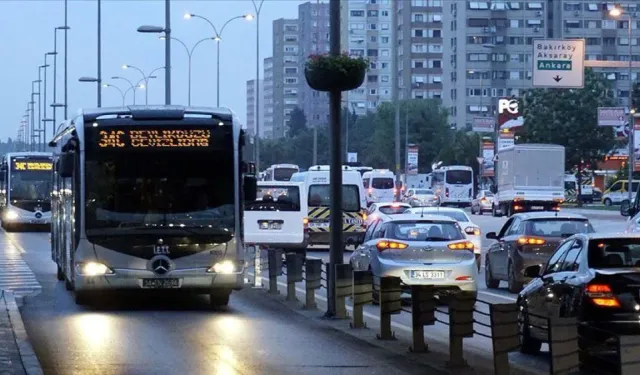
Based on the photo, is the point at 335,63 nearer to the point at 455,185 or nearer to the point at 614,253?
the point at 614,253

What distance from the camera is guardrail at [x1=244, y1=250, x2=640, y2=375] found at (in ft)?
35.6

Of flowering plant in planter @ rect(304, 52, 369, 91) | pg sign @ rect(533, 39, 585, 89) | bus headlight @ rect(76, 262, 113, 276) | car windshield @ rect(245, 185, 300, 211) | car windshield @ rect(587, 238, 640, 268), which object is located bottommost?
bus headlight @ rect(76, 262, 113, 276)

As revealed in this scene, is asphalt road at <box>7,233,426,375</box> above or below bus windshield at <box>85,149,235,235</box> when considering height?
below

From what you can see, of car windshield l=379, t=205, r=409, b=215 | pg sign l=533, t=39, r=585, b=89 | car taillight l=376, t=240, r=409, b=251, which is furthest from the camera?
pg sign l=533, t=39, r=585, b=89

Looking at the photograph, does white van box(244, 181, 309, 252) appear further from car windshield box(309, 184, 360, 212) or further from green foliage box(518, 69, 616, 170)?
green foliage box(518, 69, 616, 170)

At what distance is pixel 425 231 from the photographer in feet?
72.0

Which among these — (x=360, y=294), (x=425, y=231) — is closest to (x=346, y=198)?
(x=425, y=231)

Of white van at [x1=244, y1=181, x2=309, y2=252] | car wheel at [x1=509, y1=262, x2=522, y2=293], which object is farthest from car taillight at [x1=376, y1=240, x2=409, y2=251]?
white van at [x1=244, y1=181, x2=309, y2=252]

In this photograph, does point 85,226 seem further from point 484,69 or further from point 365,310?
point 484,69

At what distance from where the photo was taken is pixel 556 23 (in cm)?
14288

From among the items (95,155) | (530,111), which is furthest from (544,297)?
(530,111)

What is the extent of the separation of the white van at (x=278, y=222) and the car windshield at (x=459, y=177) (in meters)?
58.6

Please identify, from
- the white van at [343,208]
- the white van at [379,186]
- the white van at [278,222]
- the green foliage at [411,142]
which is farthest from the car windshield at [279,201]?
the green foliage at [411,142]

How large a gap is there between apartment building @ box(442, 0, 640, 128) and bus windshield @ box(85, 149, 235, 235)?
11812 cm
